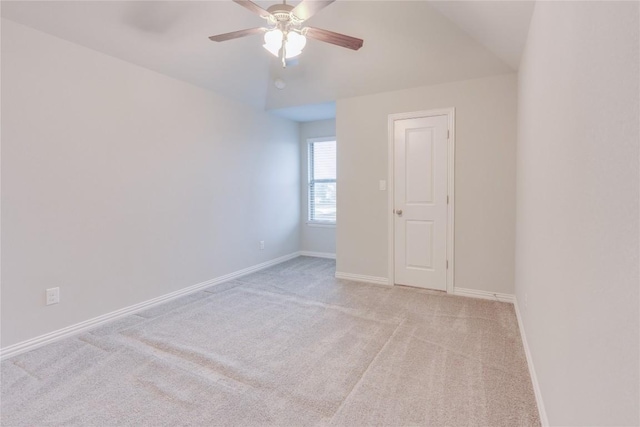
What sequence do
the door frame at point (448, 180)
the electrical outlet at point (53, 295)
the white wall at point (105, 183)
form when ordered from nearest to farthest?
1. the white wall at point (105, 183)
2. the electrical outlet at point (53, 295)
3. the door frame at point (448, 180)

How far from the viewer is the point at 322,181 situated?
5.50m

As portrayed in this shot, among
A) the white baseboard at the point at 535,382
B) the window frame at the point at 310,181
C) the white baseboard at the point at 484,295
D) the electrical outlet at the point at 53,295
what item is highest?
the window frame at the point at 310,181

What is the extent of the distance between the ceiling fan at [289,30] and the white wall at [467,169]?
1.64m

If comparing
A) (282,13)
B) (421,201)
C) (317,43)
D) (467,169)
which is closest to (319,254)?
(421,201)

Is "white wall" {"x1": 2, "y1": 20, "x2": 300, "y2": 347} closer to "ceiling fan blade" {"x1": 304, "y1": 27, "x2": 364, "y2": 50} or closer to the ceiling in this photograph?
the ceiling

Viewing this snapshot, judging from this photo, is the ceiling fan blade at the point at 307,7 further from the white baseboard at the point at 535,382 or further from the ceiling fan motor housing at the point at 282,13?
the white baseboard at the point at 535,382

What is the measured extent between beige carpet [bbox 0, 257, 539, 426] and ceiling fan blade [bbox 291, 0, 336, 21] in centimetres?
226

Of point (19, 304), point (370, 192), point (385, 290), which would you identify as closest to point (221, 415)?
point (19, 304)

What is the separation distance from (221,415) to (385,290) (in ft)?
7.91

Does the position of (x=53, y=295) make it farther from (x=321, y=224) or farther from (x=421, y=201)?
(x=321, y=224)

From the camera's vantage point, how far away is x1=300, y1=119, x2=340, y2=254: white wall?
5.39 m

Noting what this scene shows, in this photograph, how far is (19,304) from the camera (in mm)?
2330

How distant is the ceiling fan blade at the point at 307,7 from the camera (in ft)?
6.21

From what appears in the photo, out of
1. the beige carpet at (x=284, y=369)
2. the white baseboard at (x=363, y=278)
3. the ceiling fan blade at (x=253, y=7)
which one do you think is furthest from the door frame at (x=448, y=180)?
the ceiling fan blade at (x=253, y=7)
